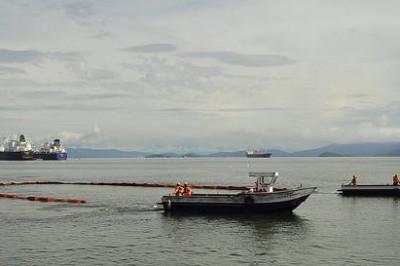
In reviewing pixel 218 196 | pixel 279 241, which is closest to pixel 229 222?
pixel 218 196

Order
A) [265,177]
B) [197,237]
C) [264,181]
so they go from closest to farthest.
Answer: [197,237]
[265,177]
[264,181]

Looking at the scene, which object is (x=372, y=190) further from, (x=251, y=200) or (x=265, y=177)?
(x=251, y=200)

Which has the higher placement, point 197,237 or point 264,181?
point 264,181

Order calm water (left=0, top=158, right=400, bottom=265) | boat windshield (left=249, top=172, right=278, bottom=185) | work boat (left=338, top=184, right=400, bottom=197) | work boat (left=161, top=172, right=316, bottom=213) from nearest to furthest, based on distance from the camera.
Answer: calm water (left=0, top=158, right=400, bottom=265)
work boat (left=161, top=172, right=316, bottom=213)
boat windshield (left=249, top=172, right=278, bottom=185)
work boat (left=338, top=184, right=400, bottom=197)

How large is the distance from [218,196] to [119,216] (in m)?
11.1

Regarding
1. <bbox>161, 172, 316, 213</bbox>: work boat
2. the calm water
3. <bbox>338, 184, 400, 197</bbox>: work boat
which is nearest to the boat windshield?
<bbox>161, 172, 316, 213</bbox>: work boat

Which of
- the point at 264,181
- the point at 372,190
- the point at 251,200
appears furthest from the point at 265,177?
the point at 372,190

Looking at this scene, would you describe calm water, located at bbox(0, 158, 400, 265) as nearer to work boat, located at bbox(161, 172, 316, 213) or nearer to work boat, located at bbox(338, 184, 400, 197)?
work boat, located at bbox(161, 172, 316, 213)

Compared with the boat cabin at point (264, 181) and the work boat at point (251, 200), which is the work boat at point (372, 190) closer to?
the work boat at point (251, 200)

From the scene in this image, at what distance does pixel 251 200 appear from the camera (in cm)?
5434

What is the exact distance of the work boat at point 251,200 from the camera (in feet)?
179

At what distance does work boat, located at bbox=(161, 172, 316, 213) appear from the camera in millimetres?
54438

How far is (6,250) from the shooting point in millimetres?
37625

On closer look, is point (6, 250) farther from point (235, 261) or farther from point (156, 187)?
point (156, 187)
